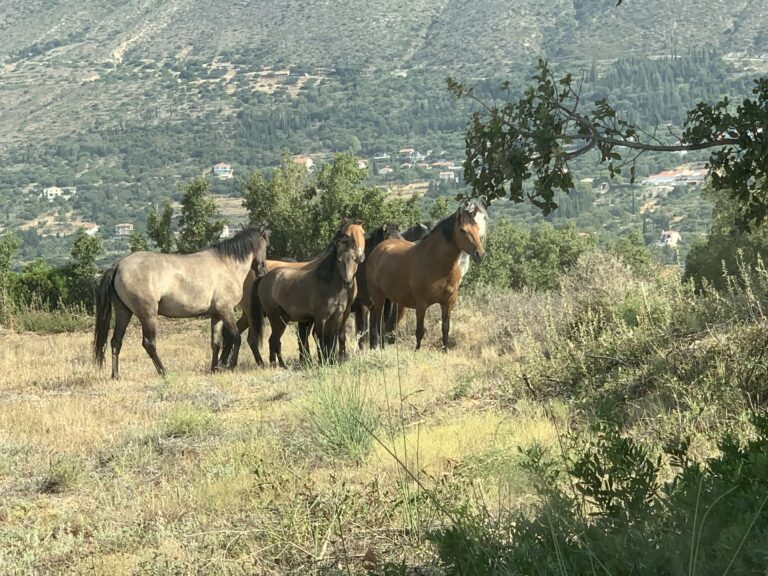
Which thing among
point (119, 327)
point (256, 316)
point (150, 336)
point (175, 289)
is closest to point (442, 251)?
point (256, 316)

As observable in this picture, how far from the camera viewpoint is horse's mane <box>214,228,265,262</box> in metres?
14.6

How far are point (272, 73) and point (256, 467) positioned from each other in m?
164

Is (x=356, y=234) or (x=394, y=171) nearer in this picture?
(x=356, y=234)

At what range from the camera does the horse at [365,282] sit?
15.6 m

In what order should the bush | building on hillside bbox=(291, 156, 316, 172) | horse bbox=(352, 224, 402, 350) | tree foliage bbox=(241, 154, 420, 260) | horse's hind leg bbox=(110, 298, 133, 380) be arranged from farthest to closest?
building on hillside bbox=(291, 156, 316, 172) → tree foliage bbox=(241, 154, 420, 260) → horse bbox=(352, 224, 402, 350) → horse's hind leg bbox=(110, 298, 133, 380) → the bush

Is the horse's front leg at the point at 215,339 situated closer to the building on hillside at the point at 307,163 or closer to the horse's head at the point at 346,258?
the horse's head at the point at 346,258

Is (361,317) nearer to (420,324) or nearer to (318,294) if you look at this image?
(420,324)

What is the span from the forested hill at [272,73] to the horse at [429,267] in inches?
3230

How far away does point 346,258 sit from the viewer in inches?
510

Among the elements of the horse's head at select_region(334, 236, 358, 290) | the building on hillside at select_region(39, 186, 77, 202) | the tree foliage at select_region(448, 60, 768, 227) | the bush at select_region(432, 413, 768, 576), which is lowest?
the building on hillside at select_region(39, 186, 77, 202)

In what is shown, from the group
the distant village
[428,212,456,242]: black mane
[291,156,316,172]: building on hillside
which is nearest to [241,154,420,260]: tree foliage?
[291,156,316,172]: building on hillside

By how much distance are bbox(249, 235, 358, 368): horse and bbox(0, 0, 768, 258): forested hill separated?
83.4 meters

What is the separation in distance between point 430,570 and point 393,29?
163 metres

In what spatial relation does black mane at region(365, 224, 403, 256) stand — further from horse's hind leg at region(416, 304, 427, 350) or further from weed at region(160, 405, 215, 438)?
weed at region(160, 405, 215, 438)
